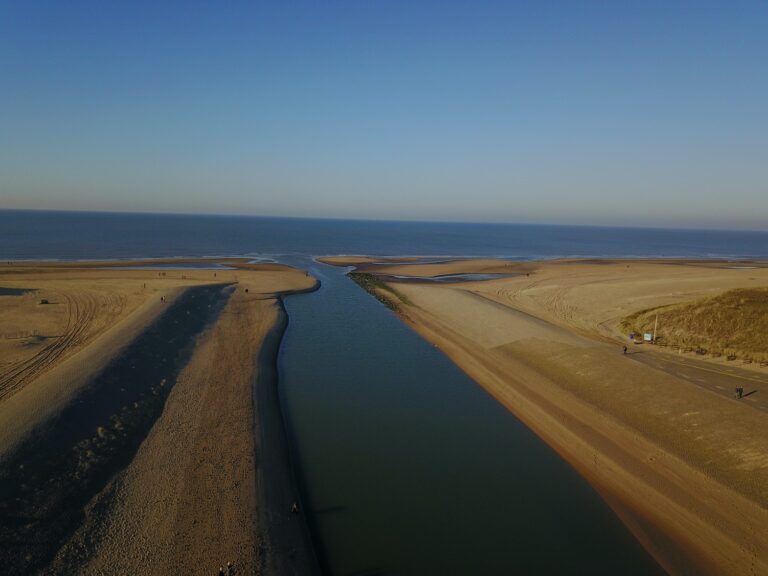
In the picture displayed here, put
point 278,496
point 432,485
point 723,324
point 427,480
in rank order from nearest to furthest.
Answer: point 278,496, point 432,485, point 427,480, point 723,324

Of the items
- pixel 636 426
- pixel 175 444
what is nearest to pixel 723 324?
pixel 636 426

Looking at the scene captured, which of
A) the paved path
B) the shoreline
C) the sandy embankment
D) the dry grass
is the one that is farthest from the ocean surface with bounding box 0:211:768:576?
the dry grass

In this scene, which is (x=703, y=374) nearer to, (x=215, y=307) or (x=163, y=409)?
(x=163, y=409)

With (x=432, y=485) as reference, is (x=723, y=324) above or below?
above

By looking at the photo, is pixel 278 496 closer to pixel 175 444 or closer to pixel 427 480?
pixel 175 444

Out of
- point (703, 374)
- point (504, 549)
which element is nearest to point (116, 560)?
point (504, 549)

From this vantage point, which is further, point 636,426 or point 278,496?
point 636,426

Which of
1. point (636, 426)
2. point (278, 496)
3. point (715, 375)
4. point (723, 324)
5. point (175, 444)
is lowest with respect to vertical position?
point (278, 496)
